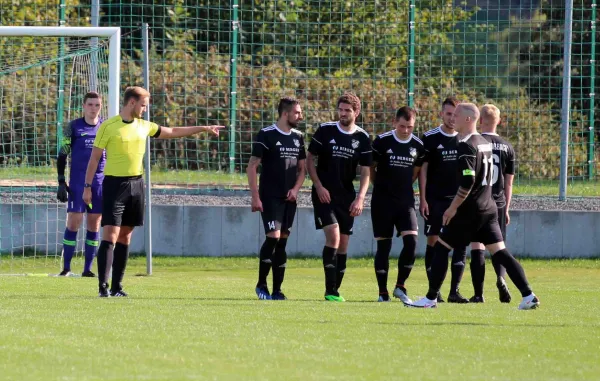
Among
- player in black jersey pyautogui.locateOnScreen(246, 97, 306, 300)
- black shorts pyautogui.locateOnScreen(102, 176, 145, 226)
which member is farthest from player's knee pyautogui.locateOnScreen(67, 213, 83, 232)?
player in black jersey pyautogui.locateOnScreen(246, 97, 306, 300)

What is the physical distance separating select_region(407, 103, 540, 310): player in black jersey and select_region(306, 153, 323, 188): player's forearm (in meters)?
1.65

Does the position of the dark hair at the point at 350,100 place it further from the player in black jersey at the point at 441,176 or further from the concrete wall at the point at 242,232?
the concrete wall at the point at 242,232

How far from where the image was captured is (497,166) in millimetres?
11547

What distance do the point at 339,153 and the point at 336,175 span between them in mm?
220

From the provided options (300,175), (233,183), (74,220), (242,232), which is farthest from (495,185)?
(233,183)

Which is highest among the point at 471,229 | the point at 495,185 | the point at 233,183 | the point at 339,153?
the point at 339,153

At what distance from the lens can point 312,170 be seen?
1152 cm

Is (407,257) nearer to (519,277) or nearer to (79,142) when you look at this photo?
(519,277)

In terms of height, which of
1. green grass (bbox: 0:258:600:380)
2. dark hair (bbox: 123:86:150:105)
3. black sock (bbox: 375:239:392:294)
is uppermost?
dark hair (bbox: 123:86:150:105)

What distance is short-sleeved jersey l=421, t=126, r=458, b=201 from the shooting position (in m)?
11.7

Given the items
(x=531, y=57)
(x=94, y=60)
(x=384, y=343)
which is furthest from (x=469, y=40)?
(x=384, y=343)

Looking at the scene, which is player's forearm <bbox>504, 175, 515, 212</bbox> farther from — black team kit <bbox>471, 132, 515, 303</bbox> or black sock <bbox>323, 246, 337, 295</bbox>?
black sock <bbox>323, 246, 337, 295</bbox>

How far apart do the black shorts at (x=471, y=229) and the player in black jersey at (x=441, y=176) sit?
1462 millimetres

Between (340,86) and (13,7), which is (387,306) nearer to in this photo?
(340,86)
